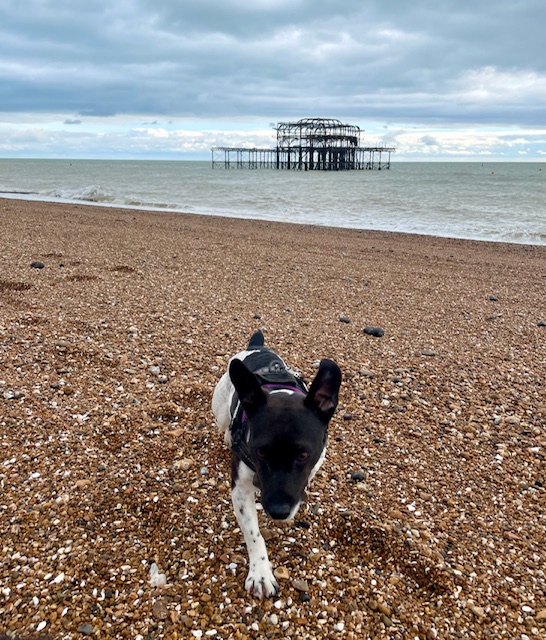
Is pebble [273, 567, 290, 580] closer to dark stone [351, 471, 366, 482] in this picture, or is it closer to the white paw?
the white paw

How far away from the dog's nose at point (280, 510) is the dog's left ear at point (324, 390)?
48 cm

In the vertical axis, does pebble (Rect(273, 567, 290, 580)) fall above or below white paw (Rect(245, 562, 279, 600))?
below

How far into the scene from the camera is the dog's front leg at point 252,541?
9.41ft

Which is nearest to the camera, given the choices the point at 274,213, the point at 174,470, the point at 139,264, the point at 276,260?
the point at 174,470

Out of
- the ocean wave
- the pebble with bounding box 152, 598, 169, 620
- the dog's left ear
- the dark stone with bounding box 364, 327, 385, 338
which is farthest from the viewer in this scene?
the ocean wave

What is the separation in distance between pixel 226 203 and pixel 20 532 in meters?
32.5

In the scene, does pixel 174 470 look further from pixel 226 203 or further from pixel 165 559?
pixel 226 203

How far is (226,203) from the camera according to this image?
34.3 metres

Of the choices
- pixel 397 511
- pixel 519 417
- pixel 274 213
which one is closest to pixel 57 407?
pixel 397 511

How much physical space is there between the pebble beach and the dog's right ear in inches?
44.0

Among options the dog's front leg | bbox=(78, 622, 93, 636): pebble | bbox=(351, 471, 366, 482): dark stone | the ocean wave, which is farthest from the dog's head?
the ocean wave

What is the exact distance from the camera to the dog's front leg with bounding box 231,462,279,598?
287cm

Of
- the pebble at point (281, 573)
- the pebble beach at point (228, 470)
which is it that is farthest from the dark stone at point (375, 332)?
the pebble at point (281, 573)

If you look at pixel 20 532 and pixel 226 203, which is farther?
pixel 226 203
